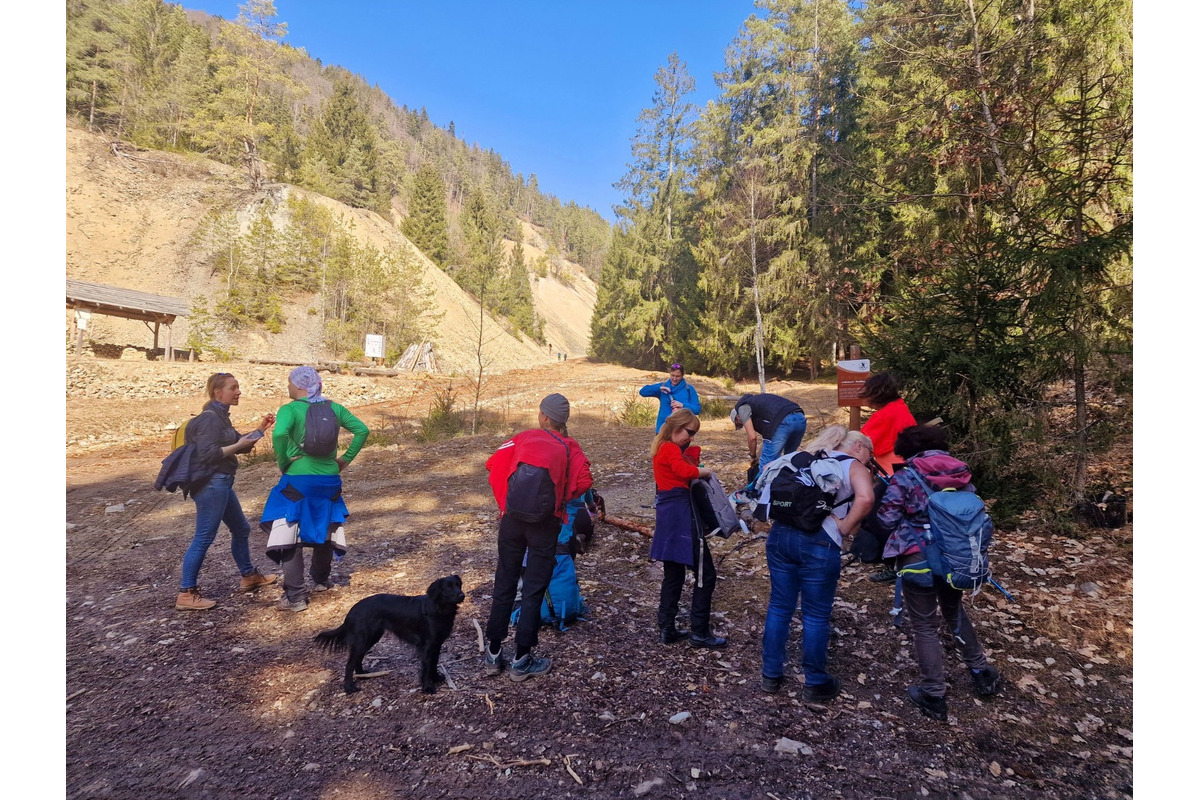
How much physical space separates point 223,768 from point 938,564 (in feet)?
13.6

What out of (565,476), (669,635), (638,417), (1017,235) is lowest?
(669,635)

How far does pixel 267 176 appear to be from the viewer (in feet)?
170

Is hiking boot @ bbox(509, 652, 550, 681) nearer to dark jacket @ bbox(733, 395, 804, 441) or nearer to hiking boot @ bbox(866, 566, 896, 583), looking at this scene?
dark jacket @ bbox(733, 395, 804, 441)

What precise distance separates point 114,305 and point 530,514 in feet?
100.0

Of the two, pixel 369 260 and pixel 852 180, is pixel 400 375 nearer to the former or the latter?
pixel 369 260

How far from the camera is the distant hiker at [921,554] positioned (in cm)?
354

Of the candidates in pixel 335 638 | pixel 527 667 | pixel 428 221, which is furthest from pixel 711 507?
pixel 428 221

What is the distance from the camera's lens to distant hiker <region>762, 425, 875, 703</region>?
3.48 meters

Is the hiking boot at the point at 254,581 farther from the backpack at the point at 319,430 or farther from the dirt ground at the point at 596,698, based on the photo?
the backpack at the point at 319,430

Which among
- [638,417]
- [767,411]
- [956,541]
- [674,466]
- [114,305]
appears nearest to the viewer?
[956,541]

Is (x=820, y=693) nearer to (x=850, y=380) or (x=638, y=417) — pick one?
(x=850, y=380)

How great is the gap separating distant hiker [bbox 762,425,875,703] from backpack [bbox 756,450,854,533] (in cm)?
4

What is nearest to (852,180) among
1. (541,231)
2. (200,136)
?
(200,136)

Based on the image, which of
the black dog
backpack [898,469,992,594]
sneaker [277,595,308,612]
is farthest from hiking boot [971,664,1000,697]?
sneaker [277,595,308,612]
